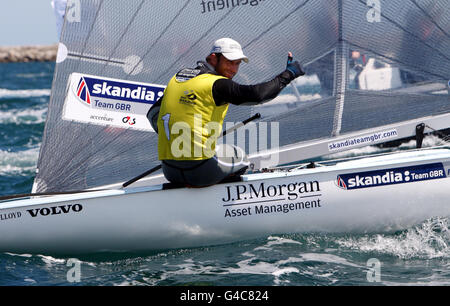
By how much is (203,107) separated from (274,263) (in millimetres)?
908

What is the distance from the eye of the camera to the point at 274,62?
394 cm

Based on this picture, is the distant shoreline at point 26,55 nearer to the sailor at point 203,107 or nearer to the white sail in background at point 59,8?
the white sail in background at point 59,8

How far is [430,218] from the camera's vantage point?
3604 mm

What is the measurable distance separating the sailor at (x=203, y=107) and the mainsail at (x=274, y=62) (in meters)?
0.57

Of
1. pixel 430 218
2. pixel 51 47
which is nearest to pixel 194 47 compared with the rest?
pixel 430 218

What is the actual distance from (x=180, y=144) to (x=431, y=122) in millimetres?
1629

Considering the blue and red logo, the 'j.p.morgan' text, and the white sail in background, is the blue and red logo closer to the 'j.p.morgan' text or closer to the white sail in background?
the white sail in background

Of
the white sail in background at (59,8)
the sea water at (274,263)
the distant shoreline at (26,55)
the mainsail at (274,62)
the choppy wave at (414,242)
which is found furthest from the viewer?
the distant shoreline at (26,55)

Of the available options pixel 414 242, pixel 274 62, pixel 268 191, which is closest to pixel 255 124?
pixel 274 62

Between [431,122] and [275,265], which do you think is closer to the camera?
[275,265]

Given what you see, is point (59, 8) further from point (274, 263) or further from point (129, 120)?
point (274, 263)

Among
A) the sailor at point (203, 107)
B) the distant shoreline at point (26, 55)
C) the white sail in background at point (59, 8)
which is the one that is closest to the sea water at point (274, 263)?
the sailor at point (203, 107)

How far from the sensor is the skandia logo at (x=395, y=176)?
139 inches

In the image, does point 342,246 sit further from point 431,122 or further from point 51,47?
point 51,47
